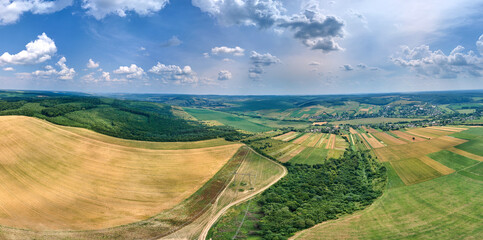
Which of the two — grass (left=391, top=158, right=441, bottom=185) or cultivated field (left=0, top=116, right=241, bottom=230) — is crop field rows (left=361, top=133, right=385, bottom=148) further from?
cultivated field (left=0, top=116, right=241, bottom=230)

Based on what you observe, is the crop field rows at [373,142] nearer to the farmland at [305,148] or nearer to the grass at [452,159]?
the farmland at [305,148]

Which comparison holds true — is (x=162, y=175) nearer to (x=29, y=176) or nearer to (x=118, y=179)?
(x=118, y=179)

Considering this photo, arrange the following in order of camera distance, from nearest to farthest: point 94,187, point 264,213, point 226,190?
point 264,213 → point 94,187 → point 226,190

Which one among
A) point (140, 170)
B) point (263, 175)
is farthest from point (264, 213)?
point (140, 170)

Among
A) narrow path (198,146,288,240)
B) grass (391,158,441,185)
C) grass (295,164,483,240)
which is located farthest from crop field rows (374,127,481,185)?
narrow path (198,146,288,240)

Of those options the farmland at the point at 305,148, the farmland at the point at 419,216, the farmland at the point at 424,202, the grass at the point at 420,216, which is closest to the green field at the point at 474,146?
the farmland at the point at 424,202

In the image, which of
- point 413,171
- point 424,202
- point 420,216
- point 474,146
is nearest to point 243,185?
point 420,216
